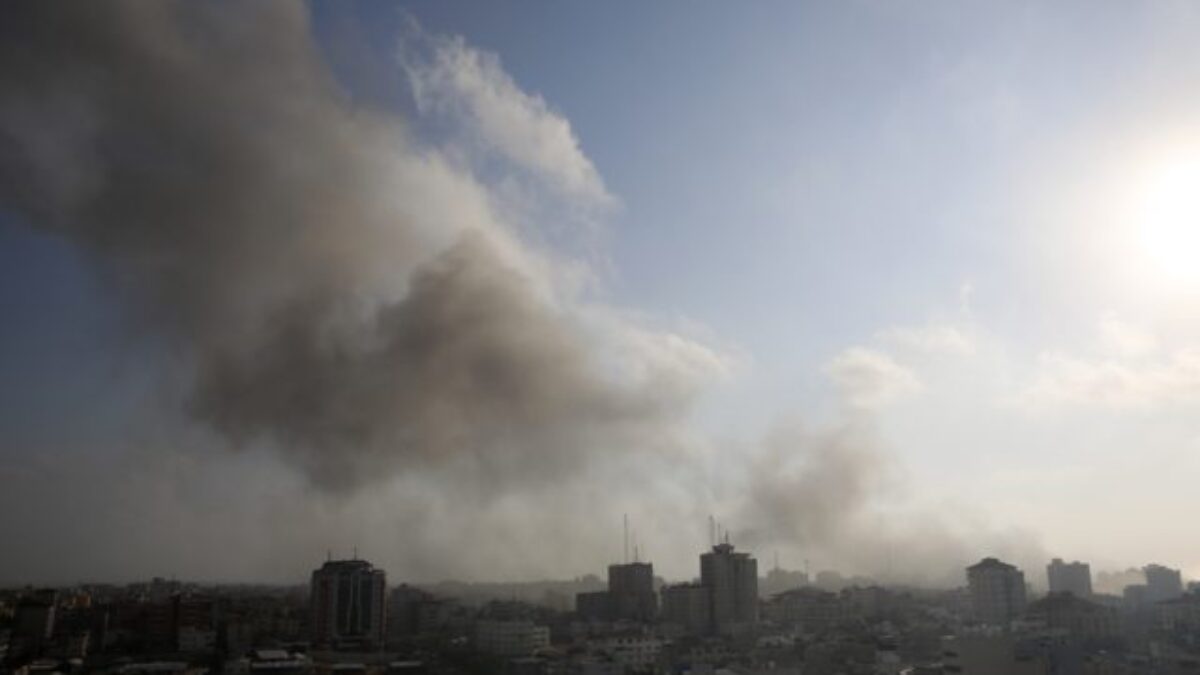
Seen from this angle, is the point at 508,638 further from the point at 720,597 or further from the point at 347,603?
the point at 720,597

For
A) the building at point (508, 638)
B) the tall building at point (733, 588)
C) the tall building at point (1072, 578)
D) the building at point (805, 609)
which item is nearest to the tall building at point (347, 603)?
the building at point (508, 638)

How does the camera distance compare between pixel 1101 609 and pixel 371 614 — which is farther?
pixel 1101 609

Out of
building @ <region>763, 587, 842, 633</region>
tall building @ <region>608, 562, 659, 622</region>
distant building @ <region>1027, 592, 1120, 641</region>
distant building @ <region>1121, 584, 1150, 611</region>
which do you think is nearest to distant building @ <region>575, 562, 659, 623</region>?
tall building @ <region>608, 562, 659, 622</region>

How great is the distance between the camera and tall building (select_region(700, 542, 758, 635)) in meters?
60.7

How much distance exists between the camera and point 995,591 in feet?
197

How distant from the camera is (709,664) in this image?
38.6 m

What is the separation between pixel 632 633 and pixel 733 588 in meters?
14.4

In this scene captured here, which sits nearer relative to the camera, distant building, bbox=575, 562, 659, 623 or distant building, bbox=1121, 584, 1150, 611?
distant building, bbox=575, 562, 659, 623

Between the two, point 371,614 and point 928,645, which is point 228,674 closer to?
point 371,614

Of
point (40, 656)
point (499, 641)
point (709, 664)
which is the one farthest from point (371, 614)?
point (709, 664)

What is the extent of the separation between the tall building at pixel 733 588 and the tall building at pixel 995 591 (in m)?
13.9

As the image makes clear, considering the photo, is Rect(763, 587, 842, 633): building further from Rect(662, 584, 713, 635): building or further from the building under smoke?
Rect(662, 584, 713, 635): building

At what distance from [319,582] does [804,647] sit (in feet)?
79.1

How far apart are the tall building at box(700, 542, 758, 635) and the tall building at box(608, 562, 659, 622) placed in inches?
189
